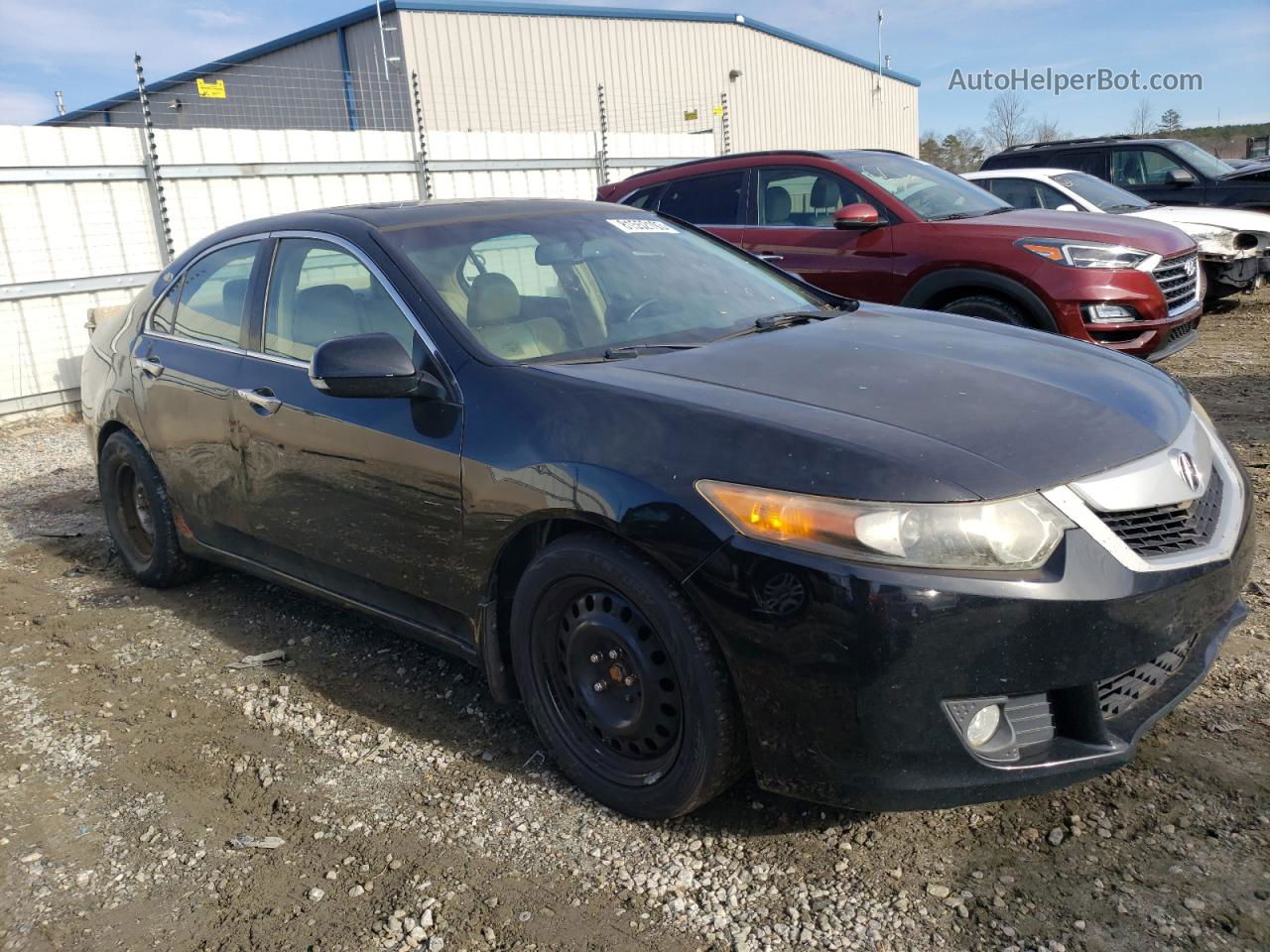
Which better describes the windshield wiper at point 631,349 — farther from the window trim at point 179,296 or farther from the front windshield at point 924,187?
the front windshield at point 924,187

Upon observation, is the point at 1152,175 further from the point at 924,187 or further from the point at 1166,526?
the point at 1166,526

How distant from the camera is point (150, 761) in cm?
328

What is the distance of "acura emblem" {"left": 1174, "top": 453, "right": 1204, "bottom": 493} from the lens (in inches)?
99.7

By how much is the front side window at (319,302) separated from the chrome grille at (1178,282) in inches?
202

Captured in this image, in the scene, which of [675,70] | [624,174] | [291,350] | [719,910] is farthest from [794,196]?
[675,70]

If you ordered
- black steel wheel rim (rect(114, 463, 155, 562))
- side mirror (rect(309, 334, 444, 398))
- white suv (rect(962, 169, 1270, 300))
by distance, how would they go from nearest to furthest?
side mirror (rect(309, 334, 444, 398)), black steel wheel rim (rect(114, 463, 155, 562)), white suv (rect(962, 169, 1270, 300))

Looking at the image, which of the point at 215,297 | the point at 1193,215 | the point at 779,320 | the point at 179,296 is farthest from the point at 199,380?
the point at 1193,215

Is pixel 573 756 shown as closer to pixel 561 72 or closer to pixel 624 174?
pixel 624 174

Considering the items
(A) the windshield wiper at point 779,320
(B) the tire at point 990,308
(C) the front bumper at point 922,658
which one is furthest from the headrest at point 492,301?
(B) the tire at point 990,308

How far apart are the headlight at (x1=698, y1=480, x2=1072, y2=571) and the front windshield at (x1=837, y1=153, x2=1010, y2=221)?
510 cm

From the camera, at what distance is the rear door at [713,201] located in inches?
304

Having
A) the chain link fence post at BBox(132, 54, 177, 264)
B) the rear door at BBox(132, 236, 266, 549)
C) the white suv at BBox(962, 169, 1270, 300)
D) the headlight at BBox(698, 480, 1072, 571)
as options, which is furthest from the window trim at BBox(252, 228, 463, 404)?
the white suv at BBox(962, 169, 1270, 300)

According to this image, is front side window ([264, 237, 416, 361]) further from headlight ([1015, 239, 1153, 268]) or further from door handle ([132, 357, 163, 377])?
headlight ([1015, 239, 1153, 268])

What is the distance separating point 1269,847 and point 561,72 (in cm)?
2334
